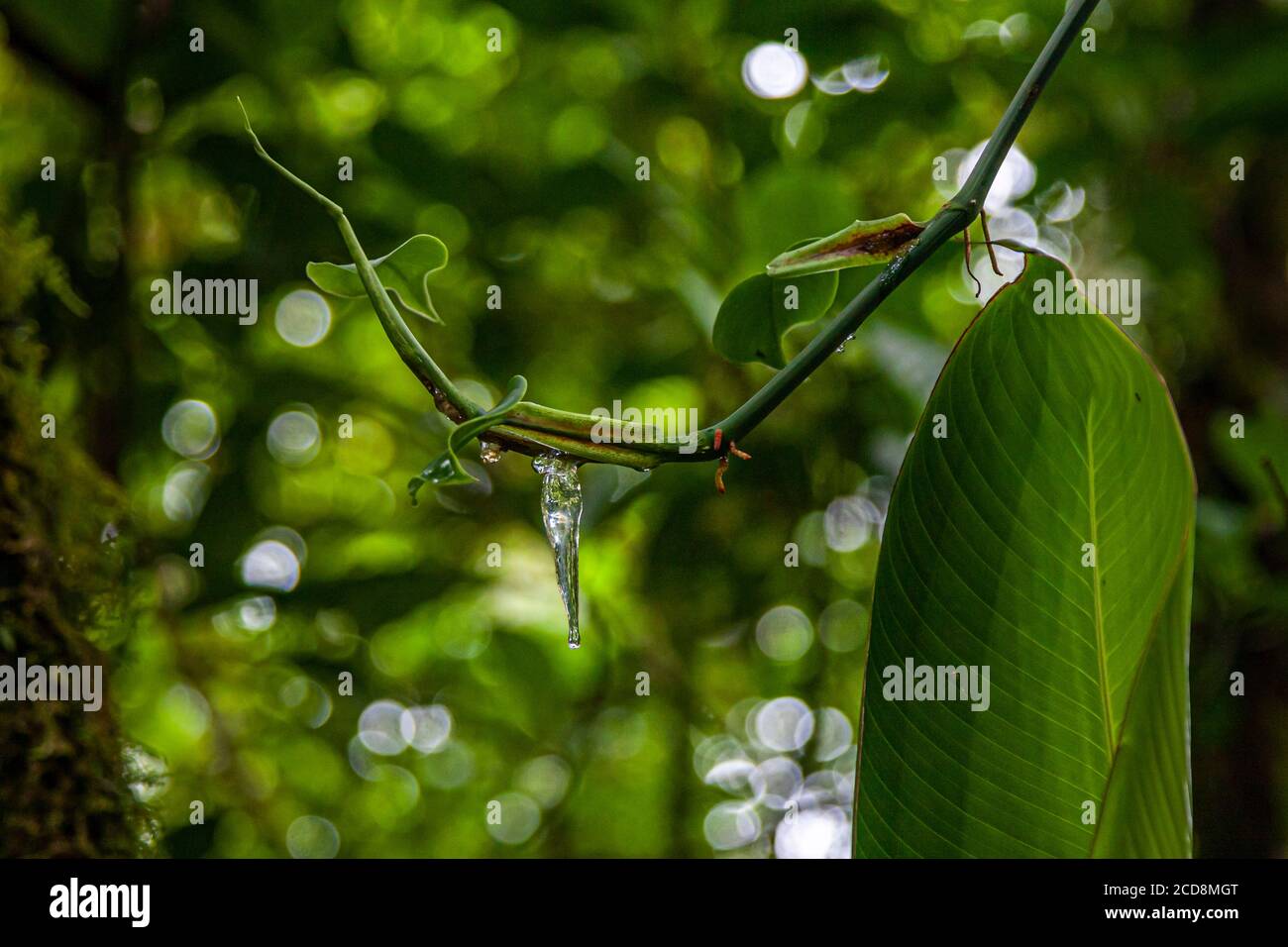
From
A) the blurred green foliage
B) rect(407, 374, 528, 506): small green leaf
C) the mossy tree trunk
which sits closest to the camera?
rect(407, 374, 528, 506): small green leaf

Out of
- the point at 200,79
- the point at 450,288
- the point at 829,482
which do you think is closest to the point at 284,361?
the point at 450,288

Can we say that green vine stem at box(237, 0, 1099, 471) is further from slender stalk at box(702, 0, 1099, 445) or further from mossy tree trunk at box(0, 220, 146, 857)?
mossy tree trunk at box(0, 220, 146, 857)

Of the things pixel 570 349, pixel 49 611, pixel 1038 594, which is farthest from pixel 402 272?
pixel 570 349

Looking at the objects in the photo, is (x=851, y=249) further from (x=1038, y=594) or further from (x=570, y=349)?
(x=570, y=349)

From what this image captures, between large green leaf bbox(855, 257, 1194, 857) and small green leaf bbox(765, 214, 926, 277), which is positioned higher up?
small green leaf bbox(765, 214, 926, 277)

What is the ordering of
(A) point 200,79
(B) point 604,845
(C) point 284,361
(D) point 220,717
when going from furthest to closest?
(B) point 604,845 < (D) point 220,717 < (C) point 284,361 < (A) point 200,79

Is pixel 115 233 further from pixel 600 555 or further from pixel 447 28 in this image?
pixel 600 555

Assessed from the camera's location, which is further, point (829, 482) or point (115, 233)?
point (829, 482)

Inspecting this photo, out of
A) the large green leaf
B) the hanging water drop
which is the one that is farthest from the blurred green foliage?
the hanging water drop
